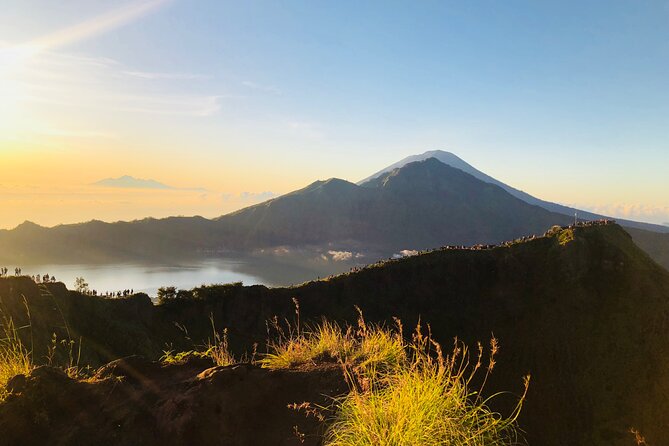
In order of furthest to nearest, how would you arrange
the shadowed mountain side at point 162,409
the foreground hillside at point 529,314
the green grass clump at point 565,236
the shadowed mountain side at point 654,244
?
1. the shadowed mountain side at point 654,244
2. the green grass clump at point 565,236
3. the foreground hillside at point 529,314
4. the shadowed mountain side at point 162,409

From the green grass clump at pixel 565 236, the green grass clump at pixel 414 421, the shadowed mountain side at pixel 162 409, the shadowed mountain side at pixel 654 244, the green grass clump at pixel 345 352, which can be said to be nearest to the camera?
the green grass clump at pixel 414 421

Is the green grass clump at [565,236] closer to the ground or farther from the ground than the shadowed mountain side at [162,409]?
closer to the ground

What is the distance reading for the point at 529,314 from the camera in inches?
2677

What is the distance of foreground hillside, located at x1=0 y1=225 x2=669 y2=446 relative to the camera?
155 ft

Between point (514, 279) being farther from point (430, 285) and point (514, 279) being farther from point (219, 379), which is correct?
point (219, 379)

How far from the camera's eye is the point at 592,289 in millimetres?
69500

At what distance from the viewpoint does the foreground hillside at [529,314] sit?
47.3 metres

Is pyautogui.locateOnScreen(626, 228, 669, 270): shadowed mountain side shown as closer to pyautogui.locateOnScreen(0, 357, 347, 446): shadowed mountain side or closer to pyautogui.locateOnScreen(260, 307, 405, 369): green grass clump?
pyautogui.locateOnScreen(260, 307, 405, 369): green grass clump

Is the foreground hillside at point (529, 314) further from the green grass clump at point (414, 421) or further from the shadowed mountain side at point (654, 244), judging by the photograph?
the shadowed mountain side at point (654, 244)

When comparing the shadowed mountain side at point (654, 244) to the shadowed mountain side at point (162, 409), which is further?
the shadowed mountain side at point (654, 244)

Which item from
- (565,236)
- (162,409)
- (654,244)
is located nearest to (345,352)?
(162,409)

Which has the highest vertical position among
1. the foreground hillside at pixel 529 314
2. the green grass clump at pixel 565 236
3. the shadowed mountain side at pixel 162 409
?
the shadowed mountain side at pixel 162 409

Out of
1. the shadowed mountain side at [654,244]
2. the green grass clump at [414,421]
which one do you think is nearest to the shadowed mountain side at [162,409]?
the green grass clump at [414,421]

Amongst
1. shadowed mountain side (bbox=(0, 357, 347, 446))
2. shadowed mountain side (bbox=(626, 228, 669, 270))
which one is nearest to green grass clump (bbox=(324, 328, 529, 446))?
shadowed mountain side (bbox=(0, 357, 347, 446))
